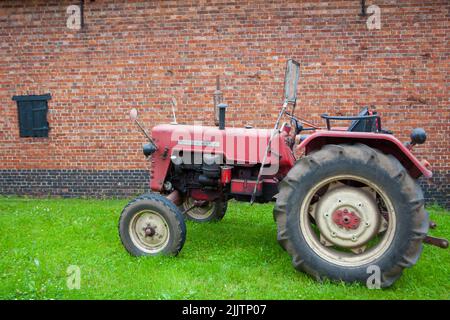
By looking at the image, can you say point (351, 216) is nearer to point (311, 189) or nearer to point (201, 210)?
point (311, 189)

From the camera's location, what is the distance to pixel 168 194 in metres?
4.71

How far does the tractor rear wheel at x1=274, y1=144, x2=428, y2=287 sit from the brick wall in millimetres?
3454

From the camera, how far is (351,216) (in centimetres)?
354

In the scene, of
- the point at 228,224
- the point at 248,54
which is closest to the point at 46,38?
Answer: the point at 248,54

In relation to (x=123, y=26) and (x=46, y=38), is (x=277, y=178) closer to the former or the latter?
(x=123, y=26)

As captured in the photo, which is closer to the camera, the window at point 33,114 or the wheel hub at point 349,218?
the wheel hub at point 349,218

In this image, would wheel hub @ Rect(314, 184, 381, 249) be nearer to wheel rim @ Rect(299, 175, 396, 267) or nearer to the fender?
wheel rim @ Rect(299, 175, 396, 267)

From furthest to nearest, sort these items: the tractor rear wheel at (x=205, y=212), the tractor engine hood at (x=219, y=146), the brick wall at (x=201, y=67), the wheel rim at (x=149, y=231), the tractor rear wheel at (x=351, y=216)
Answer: the brick wall at (x=201, y=67) → the tractor rear wheel at (x=205, y=212) → the tractor engine hood at (x=219, y=146) → the wheel rim at (x=149, y=231) → the tractor rear wheel at (x=351, y=216)

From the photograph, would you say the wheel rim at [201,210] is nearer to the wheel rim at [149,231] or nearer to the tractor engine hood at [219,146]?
the tractor engine hood at [219,146]

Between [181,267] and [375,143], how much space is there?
6.88ft

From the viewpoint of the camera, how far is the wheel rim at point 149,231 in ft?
13.4

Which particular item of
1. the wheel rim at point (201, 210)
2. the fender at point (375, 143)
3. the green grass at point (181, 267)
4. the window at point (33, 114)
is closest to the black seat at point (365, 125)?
the fender at point (375, 143)

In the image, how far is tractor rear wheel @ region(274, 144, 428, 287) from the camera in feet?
10.8

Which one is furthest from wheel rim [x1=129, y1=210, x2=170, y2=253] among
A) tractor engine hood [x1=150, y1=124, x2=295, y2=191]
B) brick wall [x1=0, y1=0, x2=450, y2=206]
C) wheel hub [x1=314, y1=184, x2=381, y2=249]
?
brick wall [x1=0, y1=0, x2=450, y2=206]
